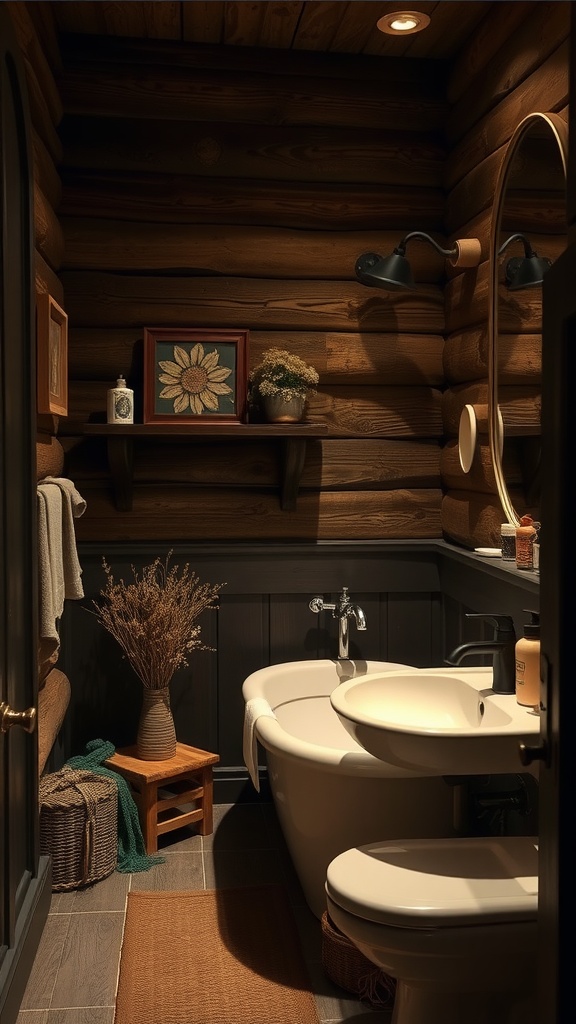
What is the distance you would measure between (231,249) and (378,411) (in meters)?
0.87

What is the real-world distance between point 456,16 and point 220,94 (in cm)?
93

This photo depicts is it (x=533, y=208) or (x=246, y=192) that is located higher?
(x=246, y=192)

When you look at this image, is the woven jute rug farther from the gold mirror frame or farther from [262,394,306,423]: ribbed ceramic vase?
[262,394,306,423]: ribbed ceramic vase

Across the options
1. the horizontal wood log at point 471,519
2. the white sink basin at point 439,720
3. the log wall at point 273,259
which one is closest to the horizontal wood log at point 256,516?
the log wall at point 273,259

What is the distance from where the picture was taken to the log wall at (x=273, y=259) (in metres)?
3.65

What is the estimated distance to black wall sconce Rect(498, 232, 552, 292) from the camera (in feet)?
9.03

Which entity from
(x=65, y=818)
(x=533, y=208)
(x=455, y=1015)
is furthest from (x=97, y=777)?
(x=533, y=208)

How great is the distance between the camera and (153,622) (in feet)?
11.3

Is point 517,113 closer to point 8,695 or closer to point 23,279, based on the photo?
point 23,279

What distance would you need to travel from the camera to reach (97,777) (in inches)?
129

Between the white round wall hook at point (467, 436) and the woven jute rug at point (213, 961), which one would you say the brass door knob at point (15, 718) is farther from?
the white round wall hook at point (467, 436)

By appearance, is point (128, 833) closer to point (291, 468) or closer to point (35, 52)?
point (291, 468)

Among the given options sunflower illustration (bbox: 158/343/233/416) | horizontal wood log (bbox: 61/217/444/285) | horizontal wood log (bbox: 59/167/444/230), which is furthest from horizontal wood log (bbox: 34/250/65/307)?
sunflower illustration (bbox: 158/343/233/416)

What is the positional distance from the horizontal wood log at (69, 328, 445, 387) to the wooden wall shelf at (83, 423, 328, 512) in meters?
0.28
